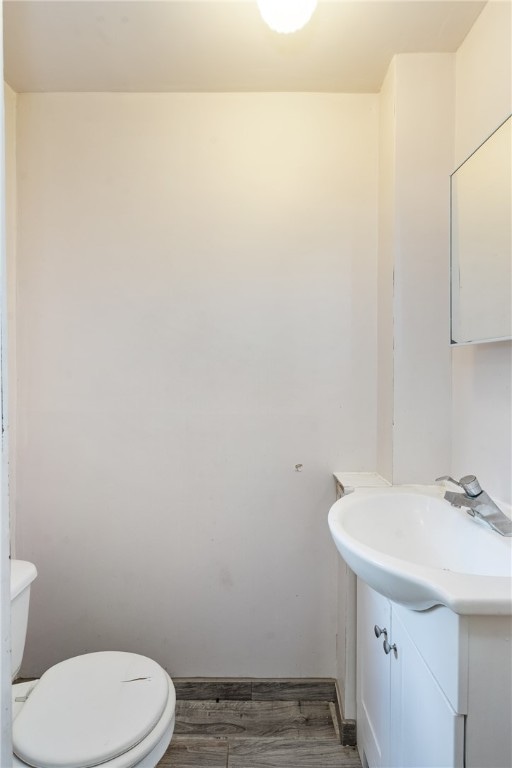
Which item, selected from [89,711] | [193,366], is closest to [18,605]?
[89,711]

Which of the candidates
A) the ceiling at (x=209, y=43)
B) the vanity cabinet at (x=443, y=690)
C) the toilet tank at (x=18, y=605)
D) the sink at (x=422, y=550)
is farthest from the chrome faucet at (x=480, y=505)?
the ceiling at (x=209, y=43)

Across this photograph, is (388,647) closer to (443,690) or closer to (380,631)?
(380,631)

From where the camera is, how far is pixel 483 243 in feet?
3.53

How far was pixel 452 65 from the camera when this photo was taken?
129 centimetres

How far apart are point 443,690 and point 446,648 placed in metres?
0.08

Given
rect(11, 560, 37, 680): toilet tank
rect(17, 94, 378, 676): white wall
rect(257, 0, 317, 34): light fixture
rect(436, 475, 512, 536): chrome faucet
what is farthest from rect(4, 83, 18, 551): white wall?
rect(436, 475, 512, 536): chrome faucet

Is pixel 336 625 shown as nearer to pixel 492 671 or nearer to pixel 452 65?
pixel 492 671

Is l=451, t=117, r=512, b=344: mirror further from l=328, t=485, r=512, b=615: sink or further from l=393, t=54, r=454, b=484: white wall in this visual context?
l=328, t=485, r=512, b=615: sink

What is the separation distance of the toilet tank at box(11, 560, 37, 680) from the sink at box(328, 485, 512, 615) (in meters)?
0.91

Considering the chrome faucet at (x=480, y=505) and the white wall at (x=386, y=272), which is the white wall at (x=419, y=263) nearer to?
the white wall at (x=386, y=272)

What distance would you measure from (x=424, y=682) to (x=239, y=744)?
3.07 ft

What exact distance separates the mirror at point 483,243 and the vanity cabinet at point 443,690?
68cm

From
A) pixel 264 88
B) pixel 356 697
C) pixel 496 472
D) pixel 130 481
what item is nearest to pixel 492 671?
pixel 496 472

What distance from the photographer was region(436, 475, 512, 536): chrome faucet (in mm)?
893
